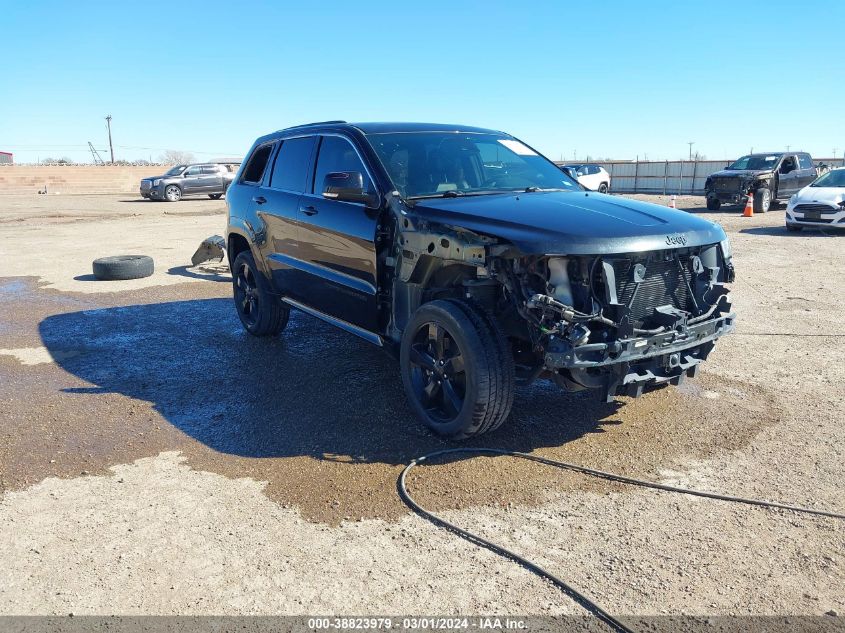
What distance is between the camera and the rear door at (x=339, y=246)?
16.2 feet

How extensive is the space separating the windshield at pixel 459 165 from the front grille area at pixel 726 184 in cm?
1738

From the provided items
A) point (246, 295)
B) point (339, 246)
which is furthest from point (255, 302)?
→ point (339, 246)

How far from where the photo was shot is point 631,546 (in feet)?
10.7

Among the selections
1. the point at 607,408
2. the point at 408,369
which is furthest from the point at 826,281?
the point at 408,369

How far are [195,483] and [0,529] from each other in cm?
94

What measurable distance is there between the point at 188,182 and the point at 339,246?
27532 mm

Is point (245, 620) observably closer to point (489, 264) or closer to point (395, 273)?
point (489, 264)

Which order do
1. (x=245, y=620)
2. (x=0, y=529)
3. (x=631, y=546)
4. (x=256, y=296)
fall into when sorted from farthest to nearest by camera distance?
(x=256, y=296) → (x=0, y=529) → (x=631, y=546) → (x=245, y=620)

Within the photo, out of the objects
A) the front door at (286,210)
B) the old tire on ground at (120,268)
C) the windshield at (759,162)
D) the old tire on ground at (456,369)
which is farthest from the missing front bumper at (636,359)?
the windshield at (759,162)

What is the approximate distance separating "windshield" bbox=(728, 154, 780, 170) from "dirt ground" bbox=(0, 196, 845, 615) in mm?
16396

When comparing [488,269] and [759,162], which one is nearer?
[488,269]

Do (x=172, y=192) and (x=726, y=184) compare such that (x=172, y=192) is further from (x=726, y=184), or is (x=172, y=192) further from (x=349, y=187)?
(x=349, y=187)

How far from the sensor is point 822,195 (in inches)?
594

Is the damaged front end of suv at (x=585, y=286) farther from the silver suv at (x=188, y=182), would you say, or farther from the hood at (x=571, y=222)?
the silver suv at (x=188, y=182)
